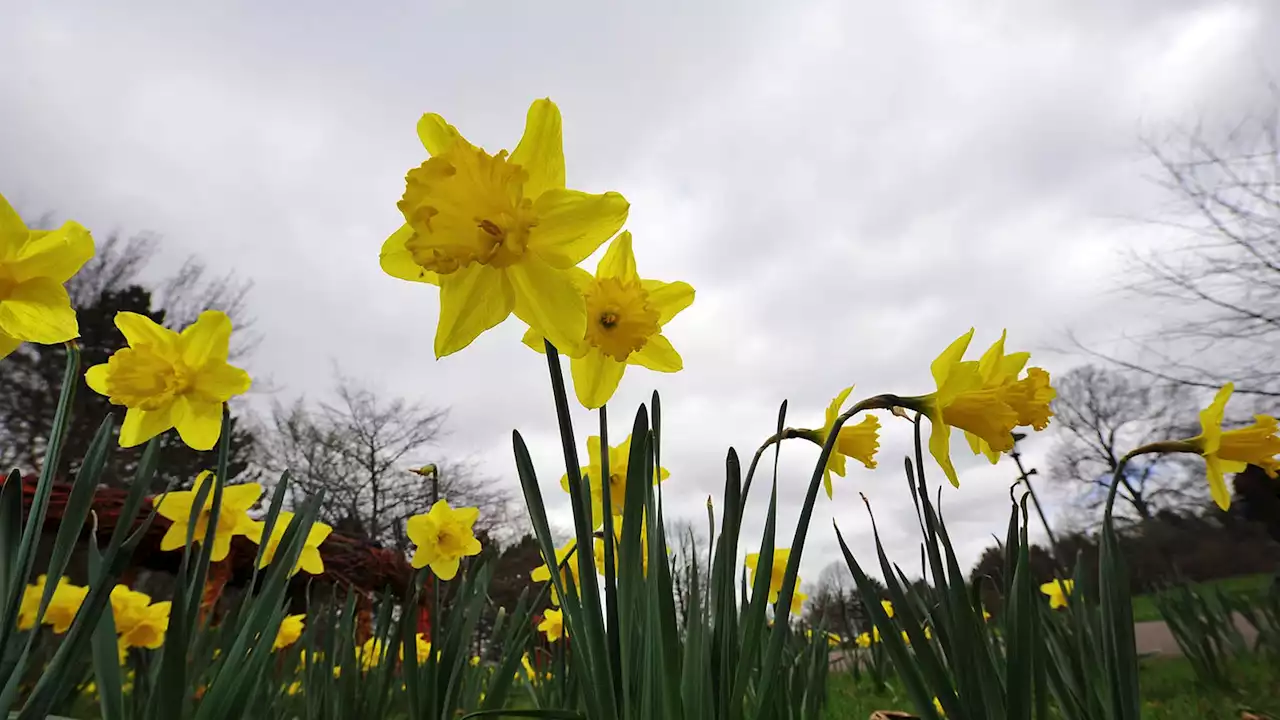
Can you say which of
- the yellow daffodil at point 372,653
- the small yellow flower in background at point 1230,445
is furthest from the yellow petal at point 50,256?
the small yellow flower in background at point 1230,445

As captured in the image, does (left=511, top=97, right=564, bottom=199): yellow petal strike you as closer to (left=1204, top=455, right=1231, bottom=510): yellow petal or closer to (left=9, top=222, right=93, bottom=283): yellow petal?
(left=9, top=222, right=93, bottom=283): yellow petal

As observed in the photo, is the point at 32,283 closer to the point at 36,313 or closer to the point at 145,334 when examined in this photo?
the point at 36,313

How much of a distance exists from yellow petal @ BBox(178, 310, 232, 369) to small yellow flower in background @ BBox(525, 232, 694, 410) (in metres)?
0.67

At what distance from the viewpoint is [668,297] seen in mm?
1212

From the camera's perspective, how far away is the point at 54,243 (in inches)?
35.8

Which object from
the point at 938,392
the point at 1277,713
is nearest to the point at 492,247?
the point at 938,392

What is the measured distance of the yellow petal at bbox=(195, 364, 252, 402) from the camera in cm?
125

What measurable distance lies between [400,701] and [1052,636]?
2.10m

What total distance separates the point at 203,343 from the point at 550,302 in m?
0.83

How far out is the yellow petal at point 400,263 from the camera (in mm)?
857

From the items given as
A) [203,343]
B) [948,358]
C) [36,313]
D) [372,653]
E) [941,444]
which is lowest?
[372,653]

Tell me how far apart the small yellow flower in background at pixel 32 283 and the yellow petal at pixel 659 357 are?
0.83 m

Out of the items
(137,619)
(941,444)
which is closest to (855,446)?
(941,444)

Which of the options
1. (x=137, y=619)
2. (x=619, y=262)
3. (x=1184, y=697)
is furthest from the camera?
(x=1184, y=697)
